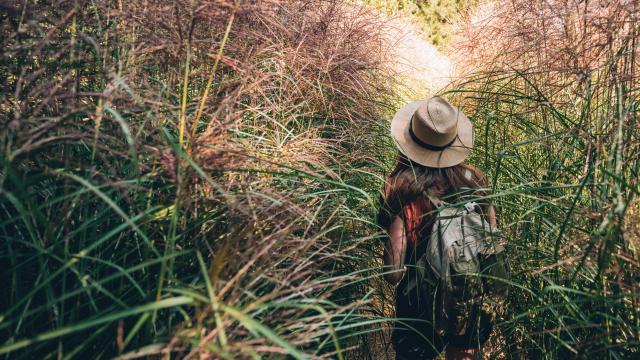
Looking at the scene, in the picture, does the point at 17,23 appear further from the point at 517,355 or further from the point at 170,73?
the point at 517,355

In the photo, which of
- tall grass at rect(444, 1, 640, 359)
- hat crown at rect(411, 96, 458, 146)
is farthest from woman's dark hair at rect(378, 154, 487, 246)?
tall grass at rect(444, 1, 640, 359)

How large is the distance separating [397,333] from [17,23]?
6.21 feet

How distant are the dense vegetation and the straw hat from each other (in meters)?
0.32

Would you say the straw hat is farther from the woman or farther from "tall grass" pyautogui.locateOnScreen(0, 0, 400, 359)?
"tall grass" pyautogui.locateOnScreen(0, 0, 400, 359)

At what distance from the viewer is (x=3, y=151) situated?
1037mm

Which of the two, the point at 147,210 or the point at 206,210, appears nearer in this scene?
the point at 147,210

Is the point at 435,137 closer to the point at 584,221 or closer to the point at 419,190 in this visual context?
the point at 419,190

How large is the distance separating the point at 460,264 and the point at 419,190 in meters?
0.42

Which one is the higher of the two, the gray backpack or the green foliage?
the green foliage

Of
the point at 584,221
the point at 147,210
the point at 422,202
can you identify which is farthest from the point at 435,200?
the point at 147,210

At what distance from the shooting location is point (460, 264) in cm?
169

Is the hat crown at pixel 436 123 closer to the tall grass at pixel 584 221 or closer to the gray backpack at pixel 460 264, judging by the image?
the tall grass at pixel 584 221

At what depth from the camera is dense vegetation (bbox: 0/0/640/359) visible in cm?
108

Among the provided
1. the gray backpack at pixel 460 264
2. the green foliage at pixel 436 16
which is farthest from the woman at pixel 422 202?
the green foliage at pixel 436 16
